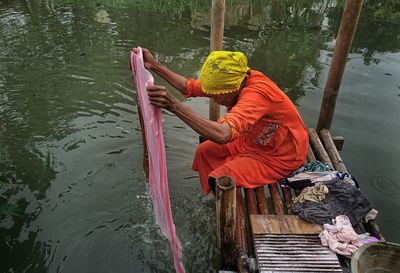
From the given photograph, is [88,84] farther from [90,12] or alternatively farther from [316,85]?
[90,12]

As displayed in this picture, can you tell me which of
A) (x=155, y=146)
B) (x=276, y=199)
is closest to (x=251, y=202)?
(x=276, y=199)

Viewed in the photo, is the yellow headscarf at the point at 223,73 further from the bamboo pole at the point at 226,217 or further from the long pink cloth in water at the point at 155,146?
the bamboo pole at the point at 226,217

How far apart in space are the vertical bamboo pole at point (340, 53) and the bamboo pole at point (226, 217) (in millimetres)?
2517

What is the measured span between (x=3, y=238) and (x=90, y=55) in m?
5.13

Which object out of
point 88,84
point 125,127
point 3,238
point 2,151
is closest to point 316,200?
point 3,238

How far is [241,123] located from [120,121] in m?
3.47

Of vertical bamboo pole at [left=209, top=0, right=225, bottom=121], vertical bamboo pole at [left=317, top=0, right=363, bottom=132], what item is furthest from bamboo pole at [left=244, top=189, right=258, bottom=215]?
vertical bamboo pole at [left=317, top=0, right=363, bottom=132]

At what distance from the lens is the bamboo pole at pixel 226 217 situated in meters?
2.56

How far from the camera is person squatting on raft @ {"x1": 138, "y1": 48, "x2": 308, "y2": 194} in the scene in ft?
7.92

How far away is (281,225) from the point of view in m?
2.71

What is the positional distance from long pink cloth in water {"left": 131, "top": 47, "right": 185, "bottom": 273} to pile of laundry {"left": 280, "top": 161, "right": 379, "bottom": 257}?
→ 0.97 meters

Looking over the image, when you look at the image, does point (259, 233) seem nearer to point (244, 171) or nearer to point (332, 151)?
point (244, 171)

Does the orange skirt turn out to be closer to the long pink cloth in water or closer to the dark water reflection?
the long pink cloth in water

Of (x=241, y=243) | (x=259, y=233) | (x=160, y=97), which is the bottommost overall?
(x=241, y=243)
